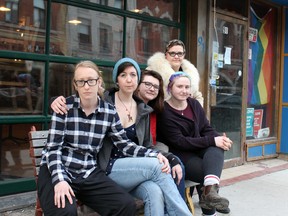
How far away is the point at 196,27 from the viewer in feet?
18.1

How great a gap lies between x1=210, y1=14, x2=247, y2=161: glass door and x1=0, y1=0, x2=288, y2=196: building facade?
0.02 meters

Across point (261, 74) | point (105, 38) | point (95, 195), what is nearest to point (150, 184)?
point (95, 195)

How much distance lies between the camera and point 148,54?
534 cm

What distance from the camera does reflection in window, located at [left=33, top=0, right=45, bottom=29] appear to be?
4105mm

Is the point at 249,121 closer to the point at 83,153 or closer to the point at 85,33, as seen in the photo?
the point at 85,33

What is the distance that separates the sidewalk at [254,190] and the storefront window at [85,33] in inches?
64.7

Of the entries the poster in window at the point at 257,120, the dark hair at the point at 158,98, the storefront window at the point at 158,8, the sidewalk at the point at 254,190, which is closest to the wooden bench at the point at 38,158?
the dark hair at the point at 158,98

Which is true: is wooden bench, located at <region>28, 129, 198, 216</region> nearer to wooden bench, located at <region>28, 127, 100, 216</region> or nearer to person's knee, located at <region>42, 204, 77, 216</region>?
wooden bench, located at <region>28, 127, 100, 216</region>

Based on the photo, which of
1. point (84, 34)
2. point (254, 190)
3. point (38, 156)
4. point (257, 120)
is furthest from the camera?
point (257, 120)

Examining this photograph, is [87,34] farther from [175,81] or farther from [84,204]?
[84,204]

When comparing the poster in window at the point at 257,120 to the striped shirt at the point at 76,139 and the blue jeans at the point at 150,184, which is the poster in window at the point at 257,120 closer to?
the blue jeans at the point at 150,184

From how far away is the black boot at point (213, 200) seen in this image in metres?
2.98

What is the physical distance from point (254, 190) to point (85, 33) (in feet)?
9.22

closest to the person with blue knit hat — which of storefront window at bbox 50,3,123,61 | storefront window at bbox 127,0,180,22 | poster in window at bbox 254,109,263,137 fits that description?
storefront window at bbox 50,3,123,61
